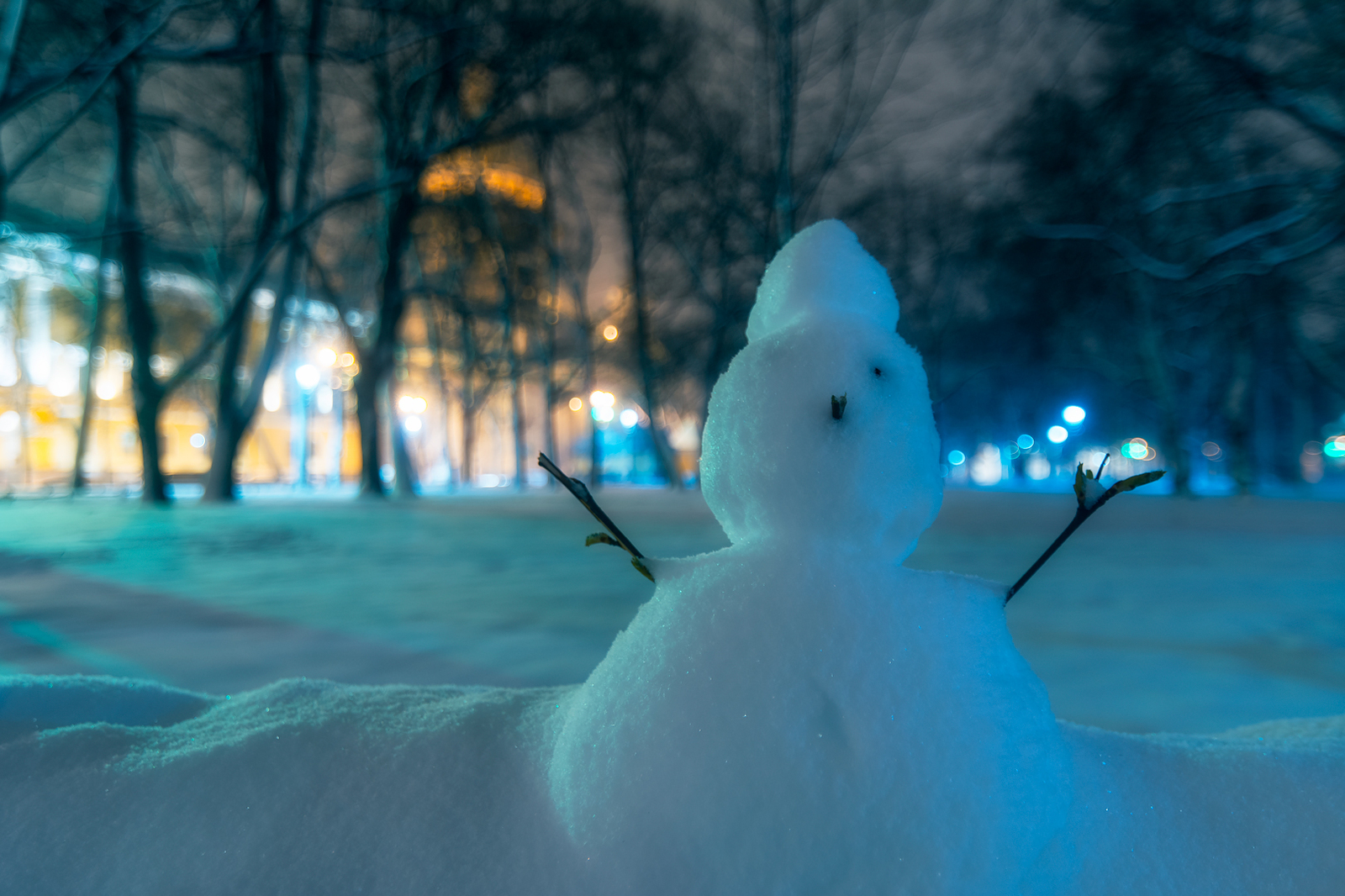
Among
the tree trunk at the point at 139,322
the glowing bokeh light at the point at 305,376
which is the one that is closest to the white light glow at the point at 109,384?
the glowing bokeh light at the point at 305,376

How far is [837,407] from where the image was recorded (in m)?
0.72

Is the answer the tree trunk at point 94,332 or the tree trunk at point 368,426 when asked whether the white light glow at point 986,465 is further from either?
the tree trunk at point 94,332

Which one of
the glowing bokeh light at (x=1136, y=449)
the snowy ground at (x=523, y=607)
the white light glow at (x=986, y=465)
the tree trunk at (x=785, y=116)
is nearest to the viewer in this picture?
the snowy ground at (x=523, y=607)

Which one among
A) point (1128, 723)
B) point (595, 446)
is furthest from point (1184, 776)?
point (595, 446)

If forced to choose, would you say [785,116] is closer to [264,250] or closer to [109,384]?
[264,250]

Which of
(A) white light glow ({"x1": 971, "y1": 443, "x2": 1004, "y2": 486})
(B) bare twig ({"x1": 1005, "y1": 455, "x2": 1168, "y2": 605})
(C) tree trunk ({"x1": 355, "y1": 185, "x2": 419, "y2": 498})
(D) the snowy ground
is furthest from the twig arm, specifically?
(A) white light glow ({"x1": 971, "y1": 443, "x2": 1004, "y2": 486})

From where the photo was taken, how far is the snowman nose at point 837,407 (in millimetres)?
717

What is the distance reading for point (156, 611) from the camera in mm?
2840

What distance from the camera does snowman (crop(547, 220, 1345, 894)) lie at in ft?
2.08

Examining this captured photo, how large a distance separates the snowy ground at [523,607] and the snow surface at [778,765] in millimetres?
1011

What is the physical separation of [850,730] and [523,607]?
8.25 ft

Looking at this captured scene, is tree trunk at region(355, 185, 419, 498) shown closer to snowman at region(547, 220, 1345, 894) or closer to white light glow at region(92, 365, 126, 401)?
snowman at region(547, 220, 1345, 894)

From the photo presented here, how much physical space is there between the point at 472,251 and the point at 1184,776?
13.5 metres

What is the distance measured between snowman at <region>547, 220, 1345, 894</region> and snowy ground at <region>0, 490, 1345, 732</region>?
0.97m
